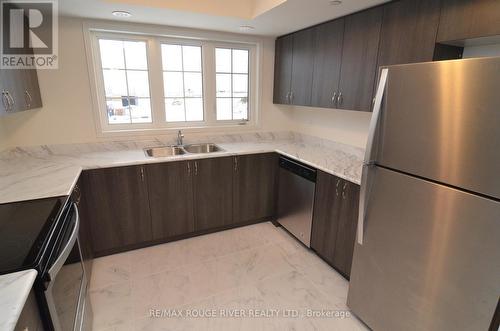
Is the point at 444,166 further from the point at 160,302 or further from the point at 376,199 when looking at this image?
the point at 160,302

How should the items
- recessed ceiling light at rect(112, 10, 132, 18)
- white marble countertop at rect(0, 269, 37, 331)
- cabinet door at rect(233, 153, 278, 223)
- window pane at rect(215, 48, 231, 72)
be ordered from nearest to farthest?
white marble countertop at rect(0, 269, 37, 331) → recessed ceiling light at rect(112, 10, 132, 18) → cabinet door at rect(233, 153, 278, 223) → window pane at rect(215, 48, 231, 72)

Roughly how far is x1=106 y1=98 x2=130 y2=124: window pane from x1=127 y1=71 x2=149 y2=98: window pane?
14 cm

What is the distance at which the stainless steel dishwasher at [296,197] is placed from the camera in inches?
102

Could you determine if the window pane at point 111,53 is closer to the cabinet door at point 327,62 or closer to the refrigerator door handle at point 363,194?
the cabinet door at point 327,62

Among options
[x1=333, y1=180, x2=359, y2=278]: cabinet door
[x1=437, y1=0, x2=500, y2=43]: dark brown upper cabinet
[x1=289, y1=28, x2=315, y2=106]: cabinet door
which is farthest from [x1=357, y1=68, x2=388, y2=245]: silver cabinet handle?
[x1=289, y1=28, x2=315, y2=106]: cabinet door

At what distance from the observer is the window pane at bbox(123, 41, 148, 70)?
283 cm

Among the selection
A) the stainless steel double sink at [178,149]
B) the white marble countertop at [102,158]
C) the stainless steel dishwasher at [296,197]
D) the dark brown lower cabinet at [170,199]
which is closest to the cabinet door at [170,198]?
the dark brown lower cabinet at [170,199]

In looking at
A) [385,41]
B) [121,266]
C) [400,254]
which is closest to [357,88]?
[385,41]

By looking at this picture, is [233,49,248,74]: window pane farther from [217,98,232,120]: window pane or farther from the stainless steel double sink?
the stainless steel double sink

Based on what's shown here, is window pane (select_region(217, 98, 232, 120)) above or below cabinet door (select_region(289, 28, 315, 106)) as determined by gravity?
below

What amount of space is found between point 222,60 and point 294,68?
862mm

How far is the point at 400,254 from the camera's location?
1530mm

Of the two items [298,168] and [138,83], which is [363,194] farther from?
[138,83]

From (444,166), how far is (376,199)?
16.5 inches
